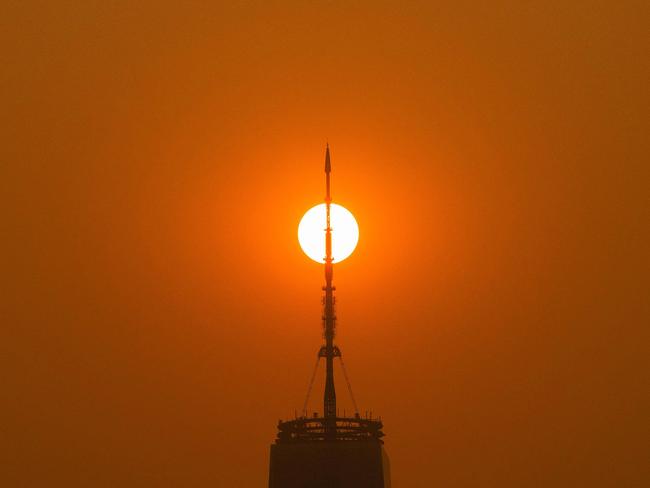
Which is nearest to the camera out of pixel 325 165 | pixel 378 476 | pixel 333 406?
pixel 378 476

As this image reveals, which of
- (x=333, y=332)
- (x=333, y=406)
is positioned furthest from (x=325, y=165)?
(x=333, y=406)

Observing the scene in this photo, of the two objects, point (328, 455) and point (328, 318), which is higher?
point (328, 318)

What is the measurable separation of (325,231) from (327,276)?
1.35 meters

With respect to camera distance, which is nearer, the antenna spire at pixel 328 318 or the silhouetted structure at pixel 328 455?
the silhouetted structure at pixel 328 455

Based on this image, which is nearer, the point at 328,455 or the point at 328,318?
the point at 328,455

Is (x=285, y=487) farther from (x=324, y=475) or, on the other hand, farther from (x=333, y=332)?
(x=333, y=332)

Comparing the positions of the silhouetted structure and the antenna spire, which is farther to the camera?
the antenna spire

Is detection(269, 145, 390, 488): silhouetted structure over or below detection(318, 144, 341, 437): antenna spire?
below

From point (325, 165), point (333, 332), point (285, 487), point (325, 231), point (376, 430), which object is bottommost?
point (285, 487)

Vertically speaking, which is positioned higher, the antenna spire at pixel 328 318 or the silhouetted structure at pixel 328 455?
the antenna spire at pixel 328 318

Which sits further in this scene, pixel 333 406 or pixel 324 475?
pixel 333 406

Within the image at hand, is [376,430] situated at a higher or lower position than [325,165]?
lower

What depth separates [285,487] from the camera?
24172 mm

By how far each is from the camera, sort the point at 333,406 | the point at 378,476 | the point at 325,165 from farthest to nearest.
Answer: the point at 325,165, the point at 333,406, the point at 378,476
